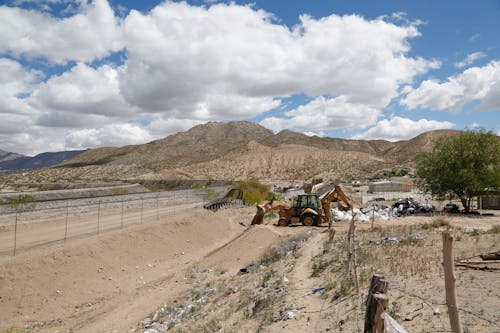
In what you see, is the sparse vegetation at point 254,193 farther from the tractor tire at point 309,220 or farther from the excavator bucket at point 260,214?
the tractor tire at point 309,220

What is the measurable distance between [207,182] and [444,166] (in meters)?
63.0

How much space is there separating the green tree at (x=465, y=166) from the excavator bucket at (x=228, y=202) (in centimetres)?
2049

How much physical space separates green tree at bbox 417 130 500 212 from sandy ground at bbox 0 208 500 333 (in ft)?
57.9

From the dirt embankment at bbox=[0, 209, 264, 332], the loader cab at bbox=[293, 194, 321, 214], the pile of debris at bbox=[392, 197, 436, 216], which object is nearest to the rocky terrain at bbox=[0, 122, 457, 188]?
the pile of debris at bbox=[392, 197, 436, 216]

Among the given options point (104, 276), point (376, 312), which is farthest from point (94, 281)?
point (376, 312)

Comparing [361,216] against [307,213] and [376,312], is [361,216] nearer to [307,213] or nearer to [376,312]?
[307,213]

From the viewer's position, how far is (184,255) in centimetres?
2634

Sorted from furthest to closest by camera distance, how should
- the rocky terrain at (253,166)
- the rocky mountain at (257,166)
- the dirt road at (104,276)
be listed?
the rocky mountain at (257,166), the rocky terrain at (253,166), the dirt road at (104,276)

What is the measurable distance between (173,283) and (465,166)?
97.3 ft

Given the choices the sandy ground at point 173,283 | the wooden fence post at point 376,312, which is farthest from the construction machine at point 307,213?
the wooden fence post at point 376,312

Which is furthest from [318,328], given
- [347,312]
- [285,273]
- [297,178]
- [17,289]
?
[297,178]

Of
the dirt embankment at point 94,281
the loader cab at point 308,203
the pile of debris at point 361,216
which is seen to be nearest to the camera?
the dirt embankment at point 94,281

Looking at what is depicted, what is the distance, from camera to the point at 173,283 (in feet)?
62.2

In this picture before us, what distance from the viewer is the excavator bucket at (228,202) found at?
43281 mm
